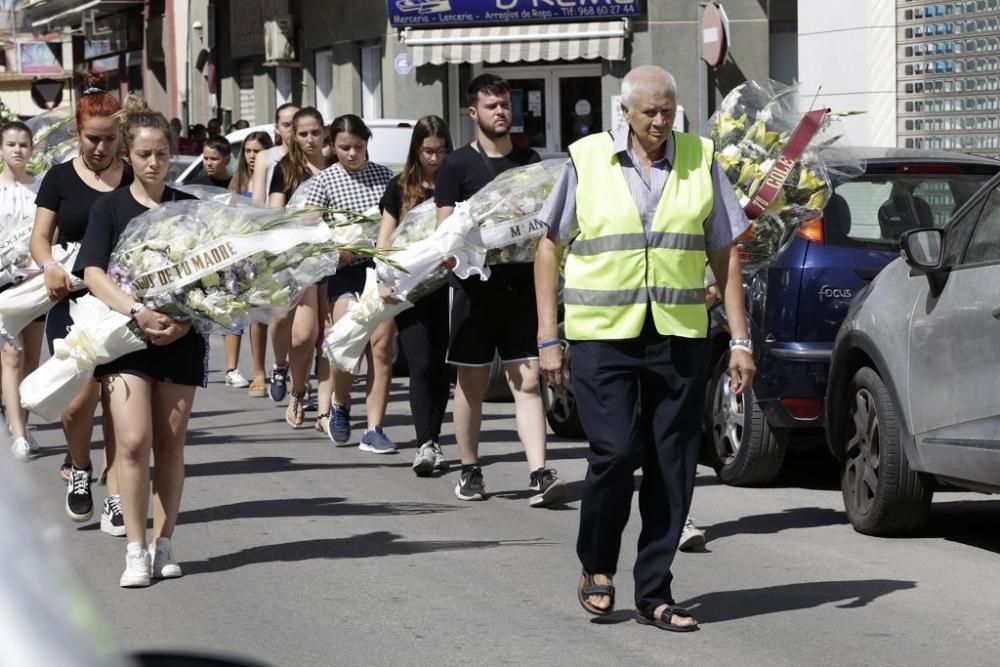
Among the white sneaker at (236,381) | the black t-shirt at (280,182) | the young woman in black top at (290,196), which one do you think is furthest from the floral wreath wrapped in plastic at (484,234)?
the white sneaker at (236,381)

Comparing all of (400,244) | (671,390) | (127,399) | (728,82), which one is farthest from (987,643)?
(728,82)

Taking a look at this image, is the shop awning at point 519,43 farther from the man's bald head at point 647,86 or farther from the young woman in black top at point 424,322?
the man's bald head at point 647,86

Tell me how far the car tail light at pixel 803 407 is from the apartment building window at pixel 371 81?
20.9 metres

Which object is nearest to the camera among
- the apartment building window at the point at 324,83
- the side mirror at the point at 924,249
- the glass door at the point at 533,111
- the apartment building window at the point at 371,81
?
the side mirror at the point at 924,249

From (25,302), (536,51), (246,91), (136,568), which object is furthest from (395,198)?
(246,91)

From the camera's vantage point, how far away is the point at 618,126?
568 centimetres

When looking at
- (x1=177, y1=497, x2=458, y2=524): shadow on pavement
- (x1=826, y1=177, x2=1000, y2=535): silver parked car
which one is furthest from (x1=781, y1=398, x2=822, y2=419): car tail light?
(x1=177, y1=497, x2=458, y2=524): shadow on pavement

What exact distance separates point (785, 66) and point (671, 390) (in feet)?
66.5

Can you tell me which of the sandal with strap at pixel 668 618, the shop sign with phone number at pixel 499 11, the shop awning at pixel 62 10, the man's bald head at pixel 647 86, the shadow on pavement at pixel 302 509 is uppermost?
the shop awning at pixel 62 10

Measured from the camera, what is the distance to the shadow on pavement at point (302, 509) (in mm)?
7711

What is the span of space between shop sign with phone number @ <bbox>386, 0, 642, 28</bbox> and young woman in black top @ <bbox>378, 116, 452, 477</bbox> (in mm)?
16174

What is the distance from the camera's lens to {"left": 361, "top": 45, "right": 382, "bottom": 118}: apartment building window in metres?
28.0

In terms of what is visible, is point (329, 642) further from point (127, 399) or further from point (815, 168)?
point (815, 168)

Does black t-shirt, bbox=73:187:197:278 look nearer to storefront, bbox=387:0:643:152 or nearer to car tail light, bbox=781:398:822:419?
car tail light, bbox=781:398:822:419
